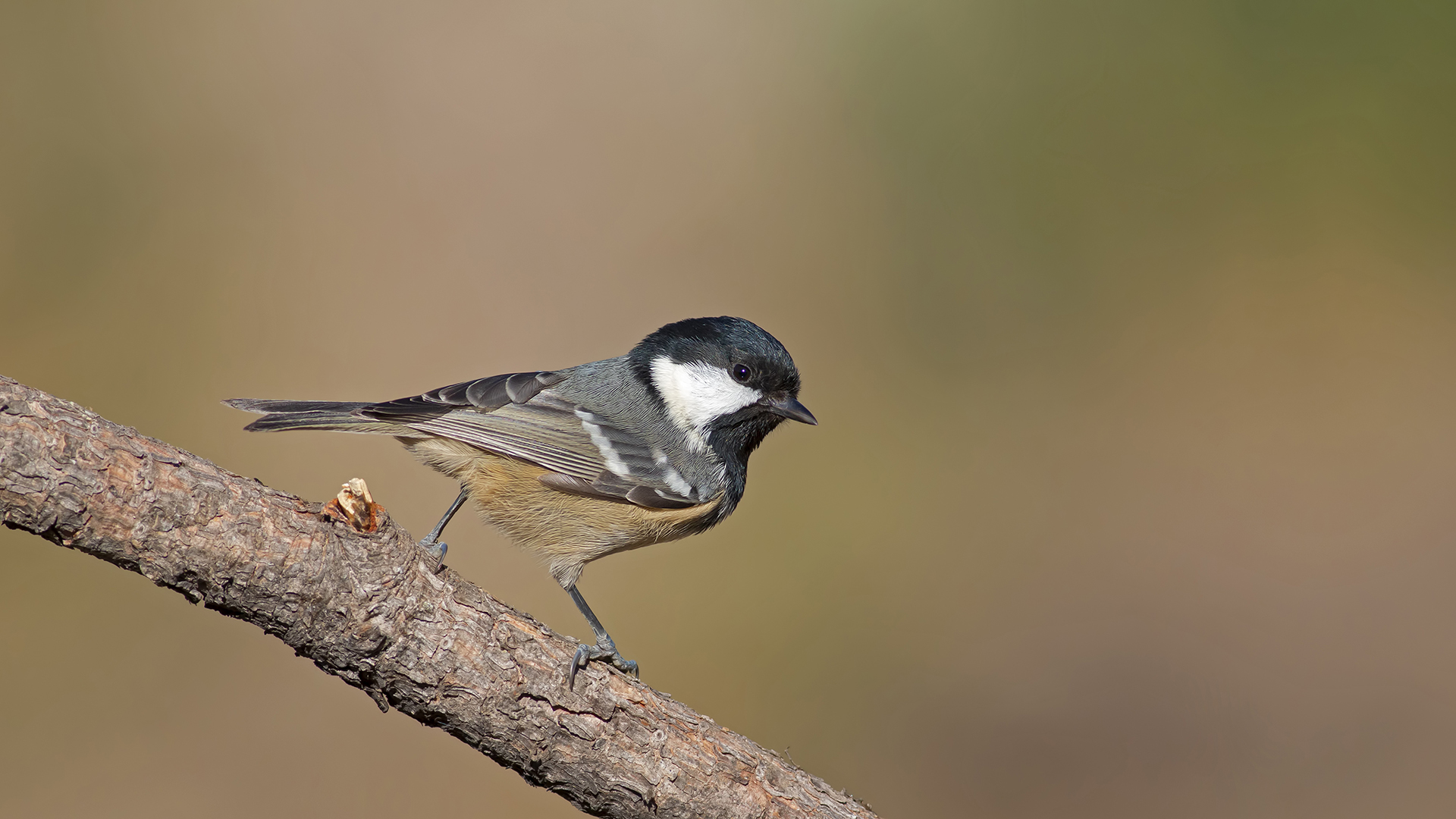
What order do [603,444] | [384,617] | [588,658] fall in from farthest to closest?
[603,444], [588,658], [384,617]

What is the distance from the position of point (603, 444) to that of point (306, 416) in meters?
0.98

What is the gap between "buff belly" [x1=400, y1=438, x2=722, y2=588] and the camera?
10.2ft

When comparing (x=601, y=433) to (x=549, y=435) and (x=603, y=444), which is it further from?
(x=549, y=435)

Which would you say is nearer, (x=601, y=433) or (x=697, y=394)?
(x=601, y=433)

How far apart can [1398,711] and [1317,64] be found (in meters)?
4.98

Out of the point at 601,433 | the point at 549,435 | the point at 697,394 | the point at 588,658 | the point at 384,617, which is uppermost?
the point at 697,394

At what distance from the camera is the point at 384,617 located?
6.95ft

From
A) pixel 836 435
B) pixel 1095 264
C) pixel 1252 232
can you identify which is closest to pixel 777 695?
pixel 836 435

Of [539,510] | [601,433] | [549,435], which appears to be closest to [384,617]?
[539,510]

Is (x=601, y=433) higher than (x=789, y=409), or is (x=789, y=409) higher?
(x=789, y=409)

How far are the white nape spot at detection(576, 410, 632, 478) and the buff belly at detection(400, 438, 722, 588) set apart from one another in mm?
118

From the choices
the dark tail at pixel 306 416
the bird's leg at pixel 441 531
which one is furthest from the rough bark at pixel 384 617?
the dark tail at pixel 306 416

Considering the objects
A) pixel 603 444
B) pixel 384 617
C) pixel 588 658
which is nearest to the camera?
pixel 384 617

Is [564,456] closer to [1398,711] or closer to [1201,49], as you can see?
[1398,711]
